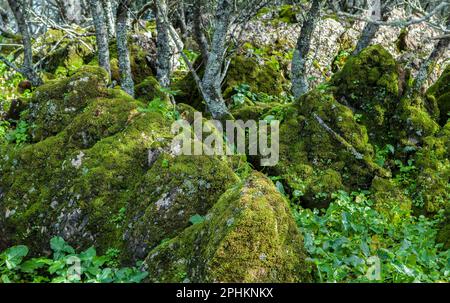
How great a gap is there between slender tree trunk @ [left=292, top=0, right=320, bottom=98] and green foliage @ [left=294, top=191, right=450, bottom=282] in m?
3.30

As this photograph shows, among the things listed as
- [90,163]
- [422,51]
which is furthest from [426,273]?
[422,51]

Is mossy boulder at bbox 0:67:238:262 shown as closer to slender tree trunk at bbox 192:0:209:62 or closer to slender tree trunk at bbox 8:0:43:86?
slender tree trunk at bbox 8:0:43:86

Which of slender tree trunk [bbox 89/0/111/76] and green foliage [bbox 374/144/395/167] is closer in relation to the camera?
green foliage [bbox 374/144/395/167]

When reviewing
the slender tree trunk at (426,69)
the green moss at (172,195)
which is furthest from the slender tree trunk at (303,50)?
the green moss at (172,195)

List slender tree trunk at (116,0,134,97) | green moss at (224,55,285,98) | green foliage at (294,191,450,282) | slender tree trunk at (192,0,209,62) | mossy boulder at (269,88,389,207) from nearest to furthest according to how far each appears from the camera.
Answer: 1. green foliage at (294,191,450,282)
2. mossy boulder at (269,88,389,207)
3. slender tree trunk at (116,0,134,97)
4. slender tree trunk at (192,0,209,62)
5. green moss at (224,55,285,98)

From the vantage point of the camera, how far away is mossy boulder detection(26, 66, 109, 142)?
6.98m

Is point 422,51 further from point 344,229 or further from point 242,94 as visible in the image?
point 344,229

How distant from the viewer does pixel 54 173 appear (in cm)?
614

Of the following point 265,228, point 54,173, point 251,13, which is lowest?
point 54,173

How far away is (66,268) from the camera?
453 centimetres

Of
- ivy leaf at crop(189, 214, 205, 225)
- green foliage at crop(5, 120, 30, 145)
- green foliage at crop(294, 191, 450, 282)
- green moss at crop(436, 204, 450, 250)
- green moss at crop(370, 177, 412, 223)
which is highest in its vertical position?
green foliage at crop(5, 120, 30, 145)

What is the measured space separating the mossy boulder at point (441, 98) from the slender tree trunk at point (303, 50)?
7.75 ft

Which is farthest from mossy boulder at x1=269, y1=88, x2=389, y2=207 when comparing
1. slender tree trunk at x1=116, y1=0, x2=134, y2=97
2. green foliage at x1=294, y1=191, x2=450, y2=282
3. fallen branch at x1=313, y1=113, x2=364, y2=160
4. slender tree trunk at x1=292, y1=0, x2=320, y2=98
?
slender tree trunk at x1=116, y1=0, x2=134, y2=97
